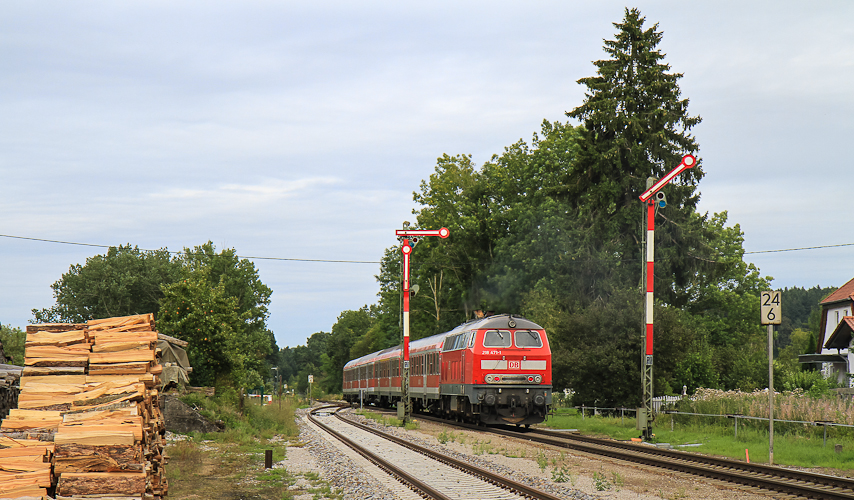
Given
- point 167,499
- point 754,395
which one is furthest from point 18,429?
point 754,395

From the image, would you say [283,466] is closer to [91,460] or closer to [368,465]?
[368,465]

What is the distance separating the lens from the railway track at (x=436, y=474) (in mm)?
11734

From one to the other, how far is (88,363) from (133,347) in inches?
26.8

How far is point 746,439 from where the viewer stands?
18.8 m

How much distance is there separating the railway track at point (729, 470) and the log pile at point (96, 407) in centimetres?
926

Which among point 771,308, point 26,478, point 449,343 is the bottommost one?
Answer: point 26,478

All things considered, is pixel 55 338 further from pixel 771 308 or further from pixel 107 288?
pixel 107 288

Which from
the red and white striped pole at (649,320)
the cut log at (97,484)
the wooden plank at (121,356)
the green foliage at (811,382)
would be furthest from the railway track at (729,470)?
the green foliage at (811,382)

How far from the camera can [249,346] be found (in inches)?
2259

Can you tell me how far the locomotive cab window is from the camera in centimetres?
2514

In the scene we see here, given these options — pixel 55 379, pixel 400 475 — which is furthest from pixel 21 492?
Result: pixel 400 475

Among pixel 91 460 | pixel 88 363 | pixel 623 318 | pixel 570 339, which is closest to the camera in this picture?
pixel 91 460

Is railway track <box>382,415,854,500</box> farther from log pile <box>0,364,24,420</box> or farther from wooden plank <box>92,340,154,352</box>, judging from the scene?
log pile <box>0,364,24,420</box>

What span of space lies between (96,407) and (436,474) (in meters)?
6.47
